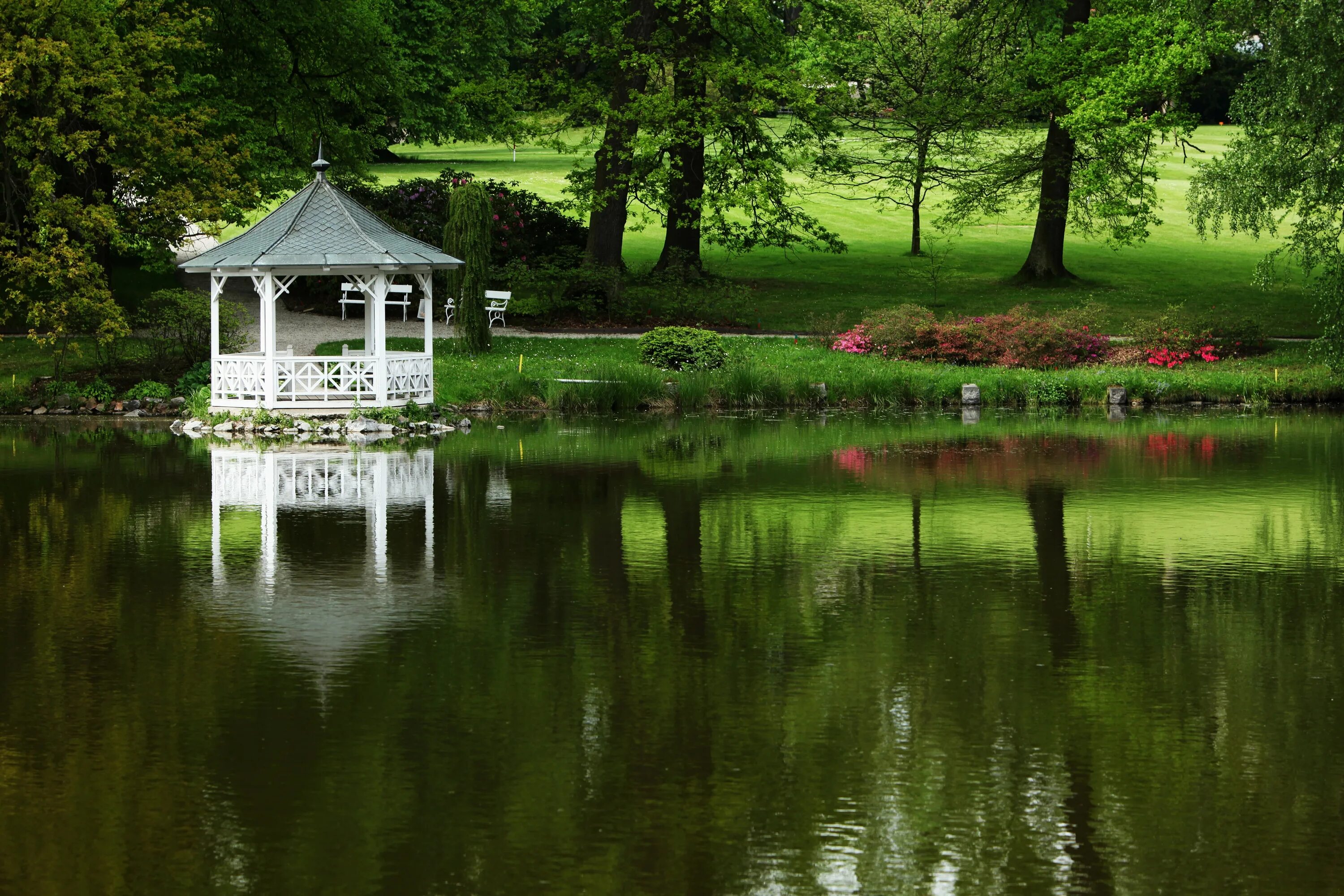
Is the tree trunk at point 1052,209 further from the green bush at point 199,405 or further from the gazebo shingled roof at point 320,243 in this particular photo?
the green bush at point 199,405

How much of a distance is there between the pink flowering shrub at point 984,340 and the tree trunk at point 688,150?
689cm

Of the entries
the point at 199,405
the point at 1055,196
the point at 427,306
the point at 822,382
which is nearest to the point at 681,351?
the point at 822,382

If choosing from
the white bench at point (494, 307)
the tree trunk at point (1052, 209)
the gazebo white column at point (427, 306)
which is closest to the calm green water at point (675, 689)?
the gazebo white column at point (427, 306)

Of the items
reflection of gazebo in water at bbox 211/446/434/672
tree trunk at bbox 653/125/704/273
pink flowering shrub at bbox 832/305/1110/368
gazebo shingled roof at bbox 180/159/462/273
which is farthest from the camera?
tree trunk at bbox 653/125/704/273

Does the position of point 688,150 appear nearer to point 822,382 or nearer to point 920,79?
point 920,79

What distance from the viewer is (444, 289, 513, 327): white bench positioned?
117 ft

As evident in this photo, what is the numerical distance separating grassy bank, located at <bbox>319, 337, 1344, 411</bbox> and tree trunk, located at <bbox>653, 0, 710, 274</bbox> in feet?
25.7

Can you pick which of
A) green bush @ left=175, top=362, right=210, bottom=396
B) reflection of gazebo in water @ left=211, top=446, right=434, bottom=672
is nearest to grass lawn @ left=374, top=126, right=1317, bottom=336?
green bush @ left=175, top=362, right=210, bottom=396

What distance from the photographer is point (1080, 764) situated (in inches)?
342

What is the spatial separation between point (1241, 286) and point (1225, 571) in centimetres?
3284

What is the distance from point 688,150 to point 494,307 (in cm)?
904

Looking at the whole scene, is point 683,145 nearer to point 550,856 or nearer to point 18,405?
point 18,405

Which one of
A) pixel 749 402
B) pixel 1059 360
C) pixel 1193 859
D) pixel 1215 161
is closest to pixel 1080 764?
pixel 1193 859

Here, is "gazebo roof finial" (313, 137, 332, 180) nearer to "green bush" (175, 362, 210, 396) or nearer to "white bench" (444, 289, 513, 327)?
"green bush" (175, 362, 210, 396)
